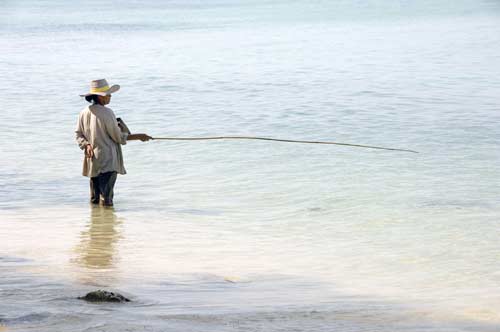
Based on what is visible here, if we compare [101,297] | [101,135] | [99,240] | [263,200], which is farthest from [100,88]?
[101,297]

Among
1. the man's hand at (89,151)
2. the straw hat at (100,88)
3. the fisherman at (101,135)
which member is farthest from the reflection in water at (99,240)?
the straw hat at (100,88)

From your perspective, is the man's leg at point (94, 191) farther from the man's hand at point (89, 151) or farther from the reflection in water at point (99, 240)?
the man's hand at point (89, 151)

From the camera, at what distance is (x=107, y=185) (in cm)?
932

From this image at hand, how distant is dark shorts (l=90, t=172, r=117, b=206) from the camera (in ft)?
30.1

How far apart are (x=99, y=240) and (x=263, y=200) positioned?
98.0 inches

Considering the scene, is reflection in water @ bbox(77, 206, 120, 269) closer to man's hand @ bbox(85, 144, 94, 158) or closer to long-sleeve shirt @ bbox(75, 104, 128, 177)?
long-sleeve shirt @ bbox(75, 104, 128, 177)

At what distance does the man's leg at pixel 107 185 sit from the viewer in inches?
360

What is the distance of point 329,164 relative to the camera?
12828mm

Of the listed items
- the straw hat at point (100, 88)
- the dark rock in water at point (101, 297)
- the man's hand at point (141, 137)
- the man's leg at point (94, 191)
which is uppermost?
the straw hat at point (100, 88)

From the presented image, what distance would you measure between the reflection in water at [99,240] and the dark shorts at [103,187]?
91 mm

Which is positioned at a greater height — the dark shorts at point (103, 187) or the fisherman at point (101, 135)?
the fisherman at point (101, 135)

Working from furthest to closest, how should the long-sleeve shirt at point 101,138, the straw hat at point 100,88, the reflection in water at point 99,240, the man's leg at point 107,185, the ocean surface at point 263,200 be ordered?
the man's leg at point 107,185
the long-sleeve shirt at point 101,138
the straw hat at point 100,88
the reflection in water at point 99,240
the ocean surface at point 263,200

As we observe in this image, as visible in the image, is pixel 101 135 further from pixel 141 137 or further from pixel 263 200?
pixel 263 200

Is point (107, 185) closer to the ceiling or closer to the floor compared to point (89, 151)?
closer to the floor
